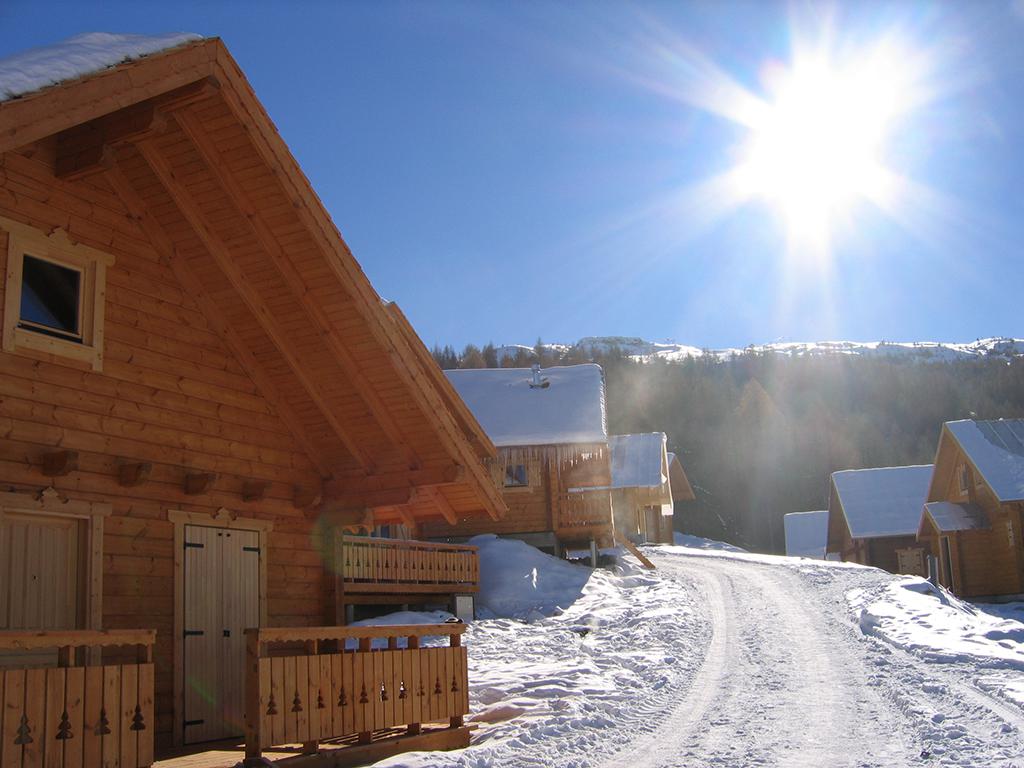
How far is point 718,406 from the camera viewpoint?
116 meters

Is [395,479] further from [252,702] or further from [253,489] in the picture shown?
[252,702]

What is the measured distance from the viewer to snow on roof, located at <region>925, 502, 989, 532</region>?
120 ft

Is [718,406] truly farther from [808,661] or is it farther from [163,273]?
[163,273]

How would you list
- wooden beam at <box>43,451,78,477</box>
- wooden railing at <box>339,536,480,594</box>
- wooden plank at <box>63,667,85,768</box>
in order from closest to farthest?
1. wooden plank at <box>63,667,85,768</box>
2. wooden beam at <box>43,451,78,477</box>
3. wooden railing at <box>339,536,480,594</box>

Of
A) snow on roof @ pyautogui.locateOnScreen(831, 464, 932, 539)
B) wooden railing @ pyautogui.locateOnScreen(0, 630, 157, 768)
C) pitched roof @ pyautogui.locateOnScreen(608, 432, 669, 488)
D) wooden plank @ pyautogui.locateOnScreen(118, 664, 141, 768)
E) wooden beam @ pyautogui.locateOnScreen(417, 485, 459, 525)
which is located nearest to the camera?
wooden railing @ pyautogui.locateOnScreen(0, 630, 157, 768)

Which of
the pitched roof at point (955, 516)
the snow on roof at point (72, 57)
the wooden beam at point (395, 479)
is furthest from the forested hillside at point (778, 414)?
the snow on roof at point (72, 57)

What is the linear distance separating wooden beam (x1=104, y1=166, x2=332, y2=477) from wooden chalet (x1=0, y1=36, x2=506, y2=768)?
0.08 ft

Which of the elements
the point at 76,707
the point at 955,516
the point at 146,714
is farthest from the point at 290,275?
the point at 955,516

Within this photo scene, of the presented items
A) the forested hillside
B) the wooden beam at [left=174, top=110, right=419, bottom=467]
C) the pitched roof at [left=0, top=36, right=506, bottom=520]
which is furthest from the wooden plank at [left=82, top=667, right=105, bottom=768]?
the forested hillside

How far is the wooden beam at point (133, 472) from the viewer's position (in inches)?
390

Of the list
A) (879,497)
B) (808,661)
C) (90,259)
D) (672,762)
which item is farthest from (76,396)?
(879,497)

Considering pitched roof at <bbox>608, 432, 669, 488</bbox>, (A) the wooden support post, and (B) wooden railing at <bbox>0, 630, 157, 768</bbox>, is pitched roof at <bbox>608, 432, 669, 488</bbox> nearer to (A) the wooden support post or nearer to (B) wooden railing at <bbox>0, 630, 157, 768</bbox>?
(A) the wooden support post

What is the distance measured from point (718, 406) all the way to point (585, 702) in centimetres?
10437

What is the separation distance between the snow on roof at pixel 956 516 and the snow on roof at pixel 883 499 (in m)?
7.63
